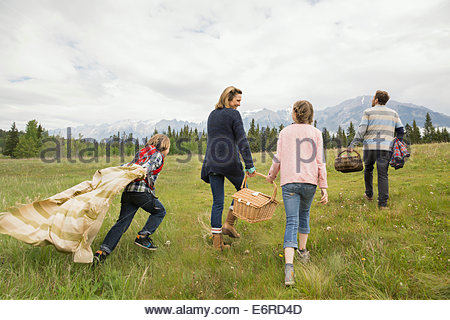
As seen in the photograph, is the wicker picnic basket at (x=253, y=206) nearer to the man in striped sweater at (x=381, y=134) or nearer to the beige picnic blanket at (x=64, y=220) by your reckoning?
the beige picnic blanket at (x=64, y=220)

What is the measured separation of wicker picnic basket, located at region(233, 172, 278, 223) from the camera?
3604mm

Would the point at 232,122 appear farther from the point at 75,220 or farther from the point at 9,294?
the point at 9,294

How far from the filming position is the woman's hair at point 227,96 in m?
4.24

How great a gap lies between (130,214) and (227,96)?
95.4 inches

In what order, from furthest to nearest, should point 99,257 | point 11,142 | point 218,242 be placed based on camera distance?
1. point 11,142
2. point 218,242
3. point 99,257

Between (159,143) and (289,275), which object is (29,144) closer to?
(159,143)

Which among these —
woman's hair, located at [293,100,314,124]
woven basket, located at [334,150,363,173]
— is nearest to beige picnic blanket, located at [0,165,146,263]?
woman's hair, located at [293,100,314,124]

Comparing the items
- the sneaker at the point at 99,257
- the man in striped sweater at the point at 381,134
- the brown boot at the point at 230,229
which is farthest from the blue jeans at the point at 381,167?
the sneaker at the point at 99,257

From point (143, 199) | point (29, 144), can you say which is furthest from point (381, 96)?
point (29, 144)

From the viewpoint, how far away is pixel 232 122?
166 inches

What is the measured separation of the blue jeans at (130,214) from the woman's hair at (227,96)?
188 centimetres

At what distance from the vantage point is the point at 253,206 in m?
3.58

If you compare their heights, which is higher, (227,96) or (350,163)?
(227,96)
